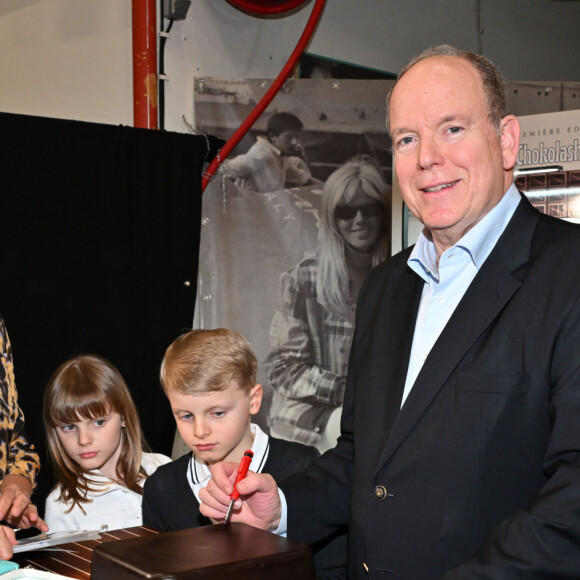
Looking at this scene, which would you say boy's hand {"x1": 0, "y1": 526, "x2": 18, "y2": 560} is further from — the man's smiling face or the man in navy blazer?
the man's smiling face

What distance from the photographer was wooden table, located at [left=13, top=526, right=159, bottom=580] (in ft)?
4.01

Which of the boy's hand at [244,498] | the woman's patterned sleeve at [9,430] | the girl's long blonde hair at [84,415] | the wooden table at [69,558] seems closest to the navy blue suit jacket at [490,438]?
the boy's hand at [244,498]

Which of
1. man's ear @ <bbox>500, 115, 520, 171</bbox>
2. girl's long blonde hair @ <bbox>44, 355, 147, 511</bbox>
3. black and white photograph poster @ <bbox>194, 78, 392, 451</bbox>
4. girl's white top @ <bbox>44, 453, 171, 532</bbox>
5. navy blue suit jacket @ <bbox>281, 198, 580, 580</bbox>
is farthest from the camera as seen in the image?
black and white photograph poster @ <bbox>194, 78, 392, 451</bbox>

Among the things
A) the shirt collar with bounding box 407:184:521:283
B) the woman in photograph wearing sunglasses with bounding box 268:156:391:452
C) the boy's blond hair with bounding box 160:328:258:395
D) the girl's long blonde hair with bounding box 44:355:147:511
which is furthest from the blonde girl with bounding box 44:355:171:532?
the shirt collar with bounding box 407:184:521:283

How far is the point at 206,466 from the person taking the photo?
2.01m

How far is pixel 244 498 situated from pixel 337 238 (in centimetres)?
234

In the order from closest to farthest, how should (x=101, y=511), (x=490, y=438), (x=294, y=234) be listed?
(x=490, y=438)
(x=101, y=511)
(x=294, y=234)

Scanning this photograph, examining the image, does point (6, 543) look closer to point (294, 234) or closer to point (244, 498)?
point (244, 498)

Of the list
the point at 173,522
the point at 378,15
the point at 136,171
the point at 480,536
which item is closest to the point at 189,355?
the point at 173,522

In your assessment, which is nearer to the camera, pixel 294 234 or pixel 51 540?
pixel 51 540

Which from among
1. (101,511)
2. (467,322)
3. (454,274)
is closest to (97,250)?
(101,511)

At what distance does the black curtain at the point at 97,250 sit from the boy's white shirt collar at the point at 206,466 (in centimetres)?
103

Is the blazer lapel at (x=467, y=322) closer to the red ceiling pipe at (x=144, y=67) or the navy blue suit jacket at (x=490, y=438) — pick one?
the navy blue suit jacket at (x=490, y=438)

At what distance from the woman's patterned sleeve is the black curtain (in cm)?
79
